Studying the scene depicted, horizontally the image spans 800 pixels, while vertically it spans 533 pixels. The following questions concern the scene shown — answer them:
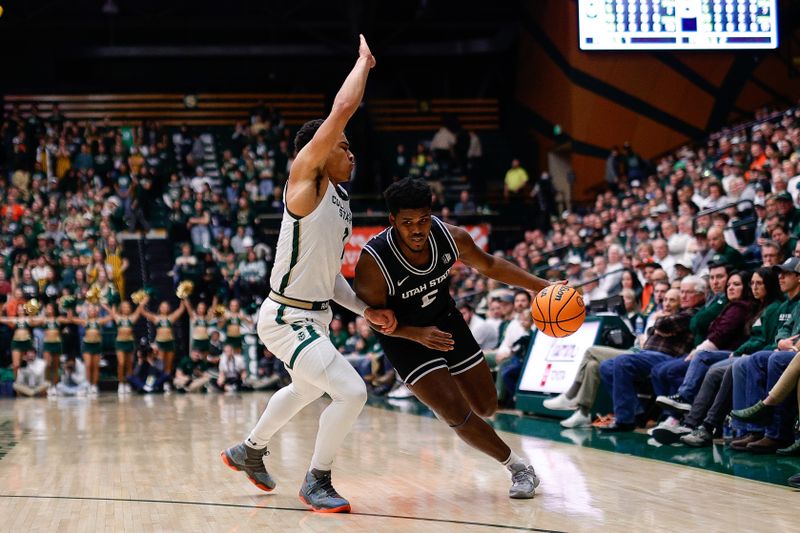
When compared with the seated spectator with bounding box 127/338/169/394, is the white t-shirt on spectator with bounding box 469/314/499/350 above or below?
above

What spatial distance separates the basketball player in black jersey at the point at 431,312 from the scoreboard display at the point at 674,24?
665 cm

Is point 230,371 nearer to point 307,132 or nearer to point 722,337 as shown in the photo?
point 722,337

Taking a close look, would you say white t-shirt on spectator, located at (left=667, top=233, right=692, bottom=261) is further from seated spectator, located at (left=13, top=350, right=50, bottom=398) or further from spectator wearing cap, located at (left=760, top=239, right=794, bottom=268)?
seated spectator, located at (left=13, top=350, right=50, bottom=398)

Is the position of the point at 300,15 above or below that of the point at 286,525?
above

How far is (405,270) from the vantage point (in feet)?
17.8

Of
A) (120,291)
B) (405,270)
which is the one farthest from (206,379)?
(405,270)

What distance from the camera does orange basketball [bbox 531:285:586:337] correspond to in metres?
5.63

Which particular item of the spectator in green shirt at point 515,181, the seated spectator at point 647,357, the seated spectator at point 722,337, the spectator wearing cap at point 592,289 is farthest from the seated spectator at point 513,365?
the spectator in green shirt at point 515,181

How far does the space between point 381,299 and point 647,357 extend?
3.69m

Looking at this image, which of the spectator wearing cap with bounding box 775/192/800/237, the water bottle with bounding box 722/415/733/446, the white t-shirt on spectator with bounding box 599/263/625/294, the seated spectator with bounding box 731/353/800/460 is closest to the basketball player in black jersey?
the seated spectator with bounding box 731/353/800/460

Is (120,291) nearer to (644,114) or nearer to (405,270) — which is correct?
(644,114)

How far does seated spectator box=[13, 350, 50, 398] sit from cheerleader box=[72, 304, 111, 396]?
691 mm

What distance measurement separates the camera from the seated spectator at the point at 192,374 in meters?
17.0

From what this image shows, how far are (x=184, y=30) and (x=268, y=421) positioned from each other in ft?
84.6
